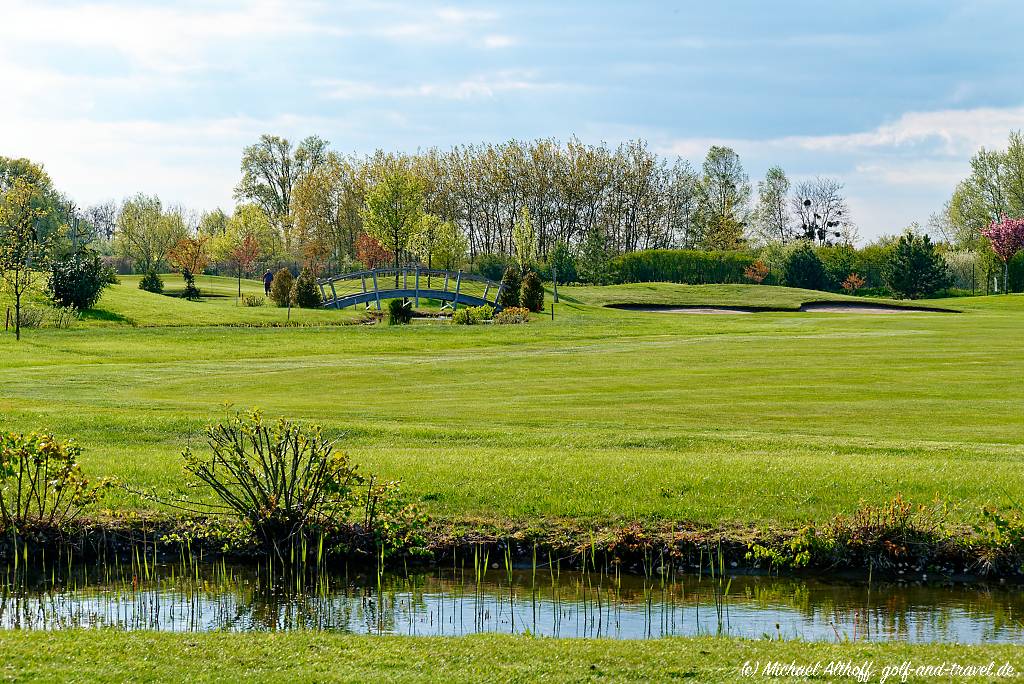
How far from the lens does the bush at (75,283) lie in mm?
46219

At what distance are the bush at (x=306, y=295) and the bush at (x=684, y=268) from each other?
92.7 ft

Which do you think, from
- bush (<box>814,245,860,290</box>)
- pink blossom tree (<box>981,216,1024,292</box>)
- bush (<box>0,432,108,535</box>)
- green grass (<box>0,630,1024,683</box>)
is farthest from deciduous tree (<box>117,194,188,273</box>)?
green grass (<box>0,630,1024,683</box>)

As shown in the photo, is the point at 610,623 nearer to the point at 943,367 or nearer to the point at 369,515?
the point at 369,515

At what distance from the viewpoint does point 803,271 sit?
77.0 metres

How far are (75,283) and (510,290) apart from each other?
65.9 feet

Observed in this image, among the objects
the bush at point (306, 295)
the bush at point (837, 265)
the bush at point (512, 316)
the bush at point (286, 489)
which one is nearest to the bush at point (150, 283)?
the bush at point (306, 295)

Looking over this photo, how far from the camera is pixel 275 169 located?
101812mm

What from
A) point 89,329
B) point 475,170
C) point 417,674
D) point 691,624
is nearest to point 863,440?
point 691,624

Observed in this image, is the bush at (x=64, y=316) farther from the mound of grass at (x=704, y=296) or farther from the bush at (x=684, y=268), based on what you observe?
the bush at (x=684, y=268)

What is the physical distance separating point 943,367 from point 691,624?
728 inches

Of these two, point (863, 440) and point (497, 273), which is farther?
point (497, 273)

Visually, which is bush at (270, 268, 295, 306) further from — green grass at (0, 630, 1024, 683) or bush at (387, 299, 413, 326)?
green grass at (0, 630, 1024, 683)

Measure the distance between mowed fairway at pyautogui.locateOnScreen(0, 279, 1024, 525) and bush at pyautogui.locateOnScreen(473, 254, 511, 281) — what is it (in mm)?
38812

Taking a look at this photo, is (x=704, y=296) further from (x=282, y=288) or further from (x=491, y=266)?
(x=282, y=288)
